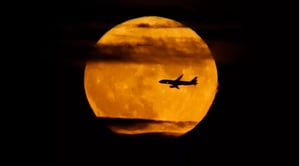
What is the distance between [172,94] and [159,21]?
27 cm

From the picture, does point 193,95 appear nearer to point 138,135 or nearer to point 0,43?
point 138,135

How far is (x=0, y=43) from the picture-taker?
2059 mm

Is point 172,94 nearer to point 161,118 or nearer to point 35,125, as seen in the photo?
point 161,118

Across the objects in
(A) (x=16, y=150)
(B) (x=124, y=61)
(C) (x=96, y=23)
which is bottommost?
(A) (x=16, y=150)

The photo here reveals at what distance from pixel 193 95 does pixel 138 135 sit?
0.83 ft

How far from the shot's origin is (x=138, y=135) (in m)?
1.90

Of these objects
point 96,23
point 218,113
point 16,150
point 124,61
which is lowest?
point 16,150

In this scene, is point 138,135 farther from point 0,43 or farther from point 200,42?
point 0,43

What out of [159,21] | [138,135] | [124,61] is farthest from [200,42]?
[138,135]

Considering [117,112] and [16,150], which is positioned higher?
[117,112]

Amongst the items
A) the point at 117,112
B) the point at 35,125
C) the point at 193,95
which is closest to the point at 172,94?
the point at 193,95

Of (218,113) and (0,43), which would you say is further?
(0,43)

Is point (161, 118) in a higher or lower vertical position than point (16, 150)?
higher

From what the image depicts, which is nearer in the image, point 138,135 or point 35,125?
point 138,135
